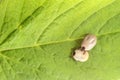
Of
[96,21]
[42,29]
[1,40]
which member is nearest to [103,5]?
[96,21]

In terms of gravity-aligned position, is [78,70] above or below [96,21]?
below

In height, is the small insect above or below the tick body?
below

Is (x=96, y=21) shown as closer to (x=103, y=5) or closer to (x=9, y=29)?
(x=103, y=5)

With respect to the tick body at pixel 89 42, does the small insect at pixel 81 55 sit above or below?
below
